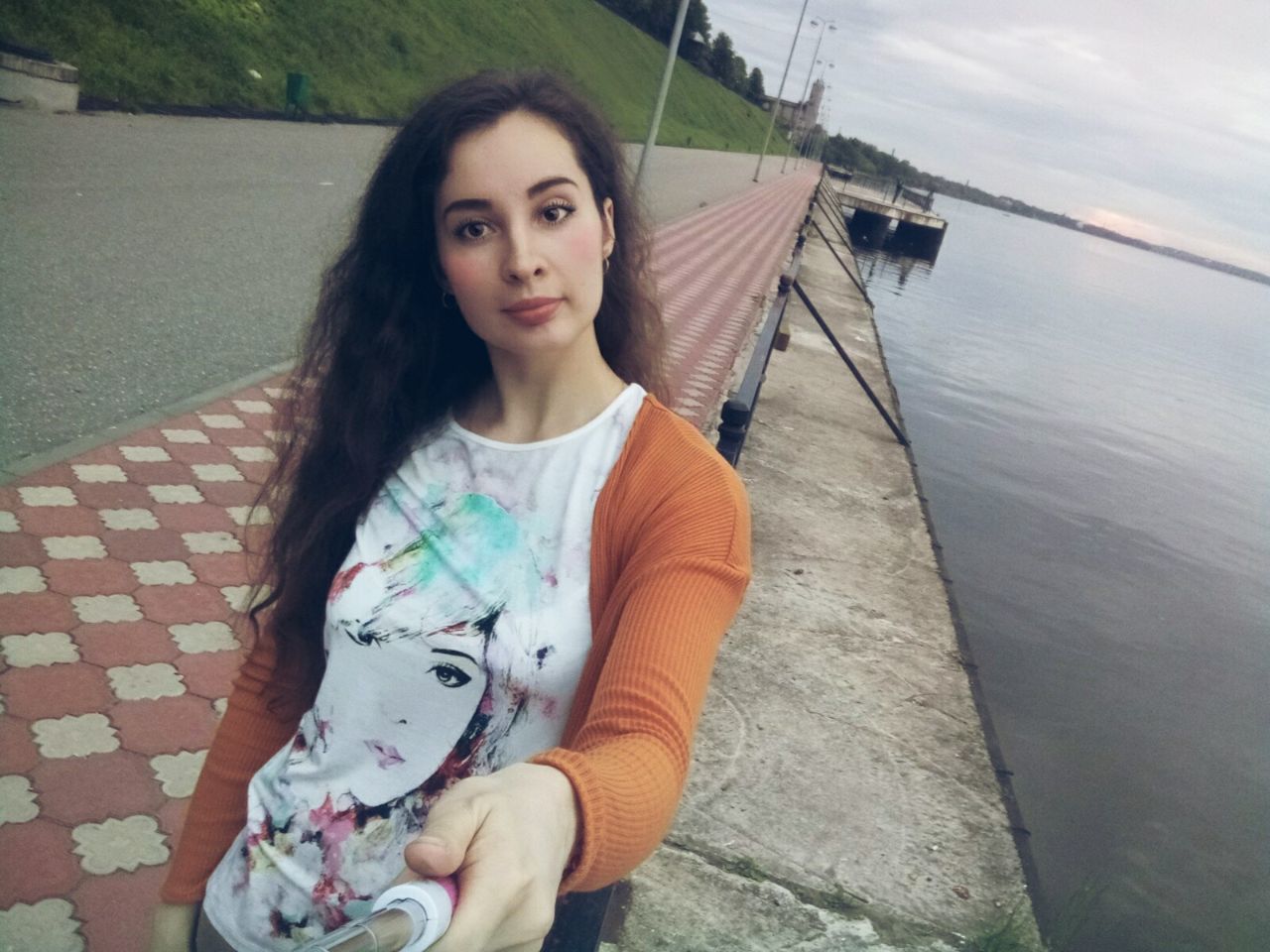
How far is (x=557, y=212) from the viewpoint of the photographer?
1.33 m

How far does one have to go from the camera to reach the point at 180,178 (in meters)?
9.04

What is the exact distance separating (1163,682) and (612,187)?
291 inches

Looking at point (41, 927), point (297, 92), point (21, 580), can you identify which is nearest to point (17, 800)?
point (41, 927)

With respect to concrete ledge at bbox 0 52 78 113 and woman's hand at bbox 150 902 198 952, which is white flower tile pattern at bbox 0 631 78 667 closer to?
woman's hand at bbox 150 902 198 952

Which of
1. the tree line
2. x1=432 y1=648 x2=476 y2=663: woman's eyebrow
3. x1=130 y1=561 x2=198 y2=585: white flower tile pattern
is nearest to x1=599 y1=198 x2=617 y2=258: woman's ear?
x1=432 y1=648 x2=476 y2=663: woman's eyebrow

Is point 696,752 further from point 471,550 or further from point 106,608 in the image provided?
point 471,550

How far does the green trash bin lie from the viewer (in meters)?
13.9

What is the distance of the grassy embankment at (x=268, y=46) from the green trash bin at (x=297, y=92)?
0.63 feet

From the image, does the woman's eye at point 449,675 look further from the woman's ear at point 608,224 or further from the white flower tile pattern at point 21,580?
the white flower tile pattern at point 21,580

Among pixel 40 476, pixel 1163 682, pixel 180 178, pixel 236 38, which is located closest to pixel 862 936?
pixel 40 476

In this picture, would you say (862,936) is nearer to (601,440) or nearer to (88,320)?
(601,440)

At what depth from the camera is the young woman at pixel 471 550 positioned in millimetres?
1104

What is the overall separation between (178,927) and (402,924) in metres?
0.98

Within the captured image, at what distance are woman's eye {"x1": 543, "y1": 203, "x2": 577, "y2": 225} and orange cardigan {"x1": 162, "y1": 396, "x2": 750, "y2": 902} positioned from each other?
0.26m
